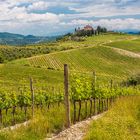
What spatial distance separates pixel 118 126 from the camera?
1026 centimetres

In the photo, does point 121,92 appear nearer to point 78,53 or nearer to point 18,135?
point 18,135

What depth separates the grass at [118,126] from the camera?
30.8 feet

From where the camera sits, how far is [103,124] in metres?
10.3

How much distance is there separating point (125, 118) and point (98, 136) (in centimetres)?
236

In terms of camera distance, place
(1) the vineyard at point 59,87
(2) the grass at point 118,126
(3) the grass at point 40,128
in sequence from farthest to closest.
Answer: (1) the vineyard at point 59,87 < (3) the grass at point 40,128 < (2) the grass at point 118,126

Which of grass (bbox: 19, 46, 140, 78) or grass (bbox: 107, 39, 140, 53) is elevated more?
grass (bbox: 107, 39, 140, 53)

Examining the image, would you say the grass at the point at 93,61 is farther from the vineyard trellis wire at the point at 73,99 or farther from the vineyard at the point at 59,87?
the vineyard trellis wire at the point at 73,99

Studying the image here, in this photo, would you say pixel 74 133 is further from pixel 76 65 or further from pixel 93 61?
pixel 93 61

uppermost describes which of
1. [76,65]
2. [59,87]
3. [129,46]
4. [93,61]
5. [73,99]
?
[73,99]

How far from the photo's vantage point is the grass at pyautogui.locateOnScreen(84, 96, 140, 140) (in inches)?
370

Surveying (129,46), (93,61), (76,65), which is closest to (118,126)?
(76,65)

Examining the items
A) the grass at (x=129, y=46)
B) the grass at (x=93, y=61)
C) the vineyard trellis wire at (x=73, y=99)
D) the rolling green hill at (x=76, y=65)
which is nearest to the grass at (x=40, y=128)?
the vineyard trellis wire at (x=73, y=99)

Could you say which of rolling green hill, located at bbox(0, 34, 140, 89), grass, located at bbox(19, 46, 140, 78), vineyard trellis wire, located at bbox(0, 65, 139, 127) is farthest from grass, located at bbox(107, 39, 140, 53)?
vineyard trellis wire, located at bbox(0, 65, 139, 127)

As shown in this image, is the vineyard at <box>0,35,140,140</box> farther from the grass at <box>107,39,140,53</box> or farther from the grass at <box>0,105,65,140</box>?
the grass at <box>107,39,140,53</box>
